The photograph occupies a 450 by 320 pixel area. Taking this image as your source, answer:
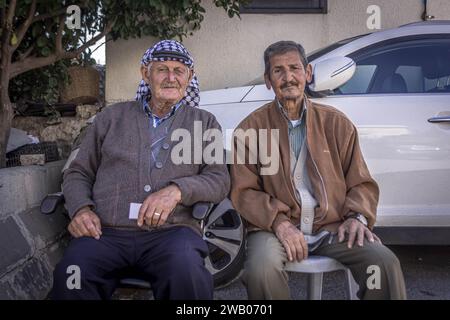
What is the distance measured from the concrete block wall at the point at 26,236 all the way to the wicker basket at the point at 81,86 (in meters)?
2.30

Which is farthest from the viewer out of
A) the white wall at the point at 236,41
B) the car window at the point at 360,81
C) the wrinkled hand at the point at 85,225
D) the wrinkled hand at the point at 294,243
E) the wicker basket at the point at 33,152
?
the white wall at the point at 236,41

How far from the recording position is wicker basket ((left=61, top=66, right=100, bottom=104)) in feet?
18.4

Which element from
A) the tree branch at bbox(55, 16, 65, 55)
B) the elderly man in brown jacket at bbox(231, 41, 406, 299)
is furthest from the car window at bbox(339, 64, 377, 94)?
the tree branch at bbox(55, 16, 65, 55)

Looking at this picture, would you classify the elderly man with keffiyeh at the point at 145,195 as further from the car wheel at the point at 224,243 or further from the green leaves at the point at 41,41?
the green leaves at the point at 41,41

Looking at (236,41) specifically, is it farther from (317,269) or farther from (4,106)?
(317,269)

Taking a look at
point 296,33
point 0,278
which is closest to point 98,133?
point 0,278

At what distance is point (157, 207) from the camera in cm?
237

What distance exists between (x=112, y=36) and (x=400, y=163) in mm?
3183

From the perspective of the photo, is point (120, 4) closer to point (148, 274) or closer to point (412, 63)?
point (412, 63)

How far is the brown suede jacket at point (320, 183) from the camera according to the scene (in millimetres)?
2441

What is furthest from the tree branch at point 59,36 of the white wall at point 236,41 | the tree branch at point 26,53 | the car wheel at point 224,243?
the car wheel at point 224,243

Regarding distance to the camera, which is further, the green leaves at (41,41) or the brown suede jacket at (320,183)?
the green leaves at (41,41)

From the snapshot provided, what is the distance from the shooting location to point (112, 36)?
5.15m

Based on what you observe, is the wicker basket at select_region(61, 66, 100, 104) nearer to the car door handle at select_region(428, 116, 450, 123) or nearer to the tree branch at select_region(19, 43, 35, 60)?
the tree branch at select_region(19, 43, 35, 60)
